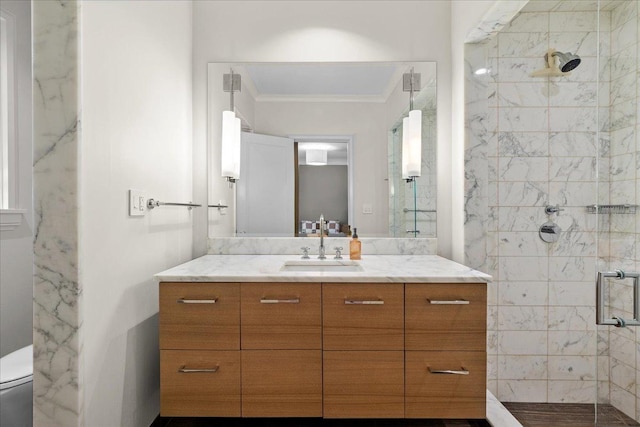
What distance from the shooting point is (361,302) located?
5.06ft

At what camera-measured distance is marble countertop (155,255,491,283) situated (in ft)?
5.04

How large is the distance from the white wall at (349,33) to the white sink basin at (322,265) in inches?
24.2

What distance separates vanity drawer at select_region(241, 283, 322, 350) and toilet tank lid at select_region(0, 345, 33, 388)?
2.76ft

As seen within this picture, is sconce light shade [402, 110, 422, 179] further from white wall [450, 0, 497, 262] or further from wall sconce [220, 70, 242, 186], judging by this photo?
wall sconce [220, 70, 242, 186]

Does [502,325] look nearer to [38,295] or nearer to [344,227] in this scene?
[344,227]

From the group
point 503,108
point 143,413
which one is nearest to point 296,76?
point 503,108

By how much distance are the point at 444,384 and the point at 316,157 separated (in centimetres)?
139

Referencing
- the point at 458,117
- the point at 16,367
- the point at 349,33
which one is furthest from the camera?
the point at 349,33

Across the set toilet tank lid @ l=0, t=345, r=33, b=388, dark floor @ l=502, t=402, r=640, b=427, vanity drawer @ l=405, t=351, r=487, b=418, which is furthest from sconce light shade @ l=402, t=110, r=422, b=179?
toilet tank lid @ l=0, t=345, r=33, b=388

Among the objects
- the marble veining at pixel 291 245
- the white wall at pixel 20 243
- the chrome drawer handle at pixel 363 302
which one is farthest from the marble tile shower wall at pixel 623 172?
the white wall at pixel 20 243

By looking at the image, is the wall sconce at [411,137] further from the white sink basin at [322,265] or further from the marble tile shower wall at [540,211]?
the white sink basin at [322,265]

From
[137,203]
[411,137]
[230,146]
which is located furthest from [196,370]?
[411,137]

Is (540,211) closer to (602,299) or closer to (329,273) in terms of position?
(602,299)

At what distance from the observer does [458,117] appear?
209 centimetres
